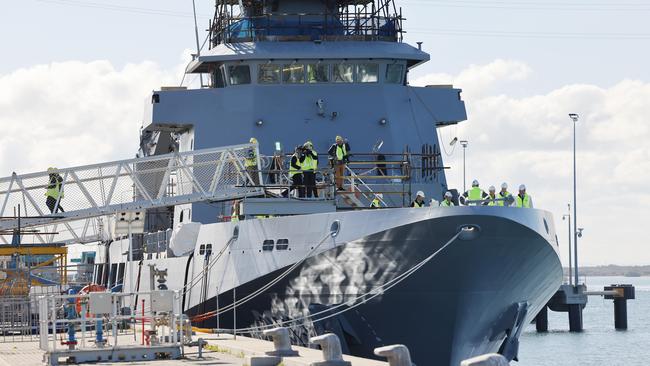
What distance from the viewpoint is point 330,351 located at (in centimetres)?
1744

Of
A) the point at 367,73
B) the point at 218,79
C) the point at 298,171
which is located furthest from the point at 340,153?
the point at 218,79

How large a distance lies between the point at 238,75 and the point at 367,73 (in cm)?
328

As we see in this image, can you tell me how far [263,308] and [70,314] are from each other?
3.91 metres

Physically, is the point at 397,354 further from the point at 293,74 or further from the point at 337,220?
the point at 293,74

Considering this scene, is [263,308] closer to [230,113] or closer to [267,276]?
[267,276]

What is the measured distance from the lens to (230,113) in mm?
32531

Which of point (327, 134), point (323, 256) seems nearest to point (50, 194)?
point (327, 134)

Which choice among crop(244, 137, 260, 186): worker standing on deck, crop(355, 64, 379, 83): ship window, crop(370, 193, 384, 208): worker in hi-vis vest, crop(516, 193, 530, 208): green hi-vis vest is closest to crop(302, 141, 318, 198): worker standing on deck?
crop(370, 193, 384, 208): worker in hi-vis vest

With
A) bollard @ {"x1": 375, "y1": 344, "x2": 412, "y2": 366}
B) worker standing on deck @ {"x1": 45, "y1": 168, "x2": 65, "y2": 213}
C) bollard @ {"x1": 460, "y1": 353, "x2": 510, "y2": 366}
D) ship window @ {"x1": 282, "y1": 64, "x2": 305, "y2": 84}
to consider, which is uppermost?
ship window @ {"x1": 282, "y1": 64, "x2": 305, "y2": 84}

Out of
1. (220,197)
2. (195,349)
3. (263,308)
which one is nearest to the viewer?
(195,349)

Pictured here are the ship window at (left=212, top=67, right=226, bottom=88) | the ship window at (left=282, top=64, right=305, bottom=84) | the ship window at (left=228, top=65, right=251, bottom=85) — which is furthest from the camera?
the ship window at (left=212, top=67, right=226, bottom=88)

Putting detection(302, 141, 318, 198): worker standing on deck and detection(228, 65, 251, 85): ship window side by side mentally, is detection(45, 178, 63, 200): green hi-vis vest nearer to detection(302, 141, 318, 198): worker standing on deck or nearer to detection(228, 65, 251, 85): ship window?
detection(228, 65, 251, 85): ship window

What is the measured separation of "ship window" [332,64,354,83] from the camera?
32781mm

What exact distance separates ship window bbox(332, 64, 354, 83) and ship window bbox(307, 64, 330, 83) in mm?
199
